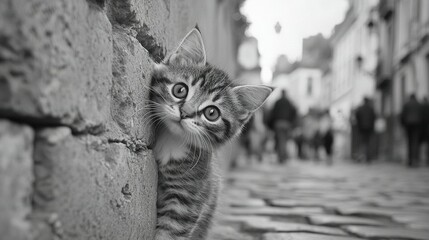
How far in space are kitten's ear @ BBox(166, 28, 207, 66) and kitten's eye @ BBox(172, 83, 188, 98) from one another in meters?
0.26

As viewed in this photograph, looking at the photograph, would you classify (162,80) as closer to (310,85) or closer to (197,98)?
(197,98)

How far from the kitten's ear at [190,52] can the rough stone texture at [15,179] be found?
5.68 ft

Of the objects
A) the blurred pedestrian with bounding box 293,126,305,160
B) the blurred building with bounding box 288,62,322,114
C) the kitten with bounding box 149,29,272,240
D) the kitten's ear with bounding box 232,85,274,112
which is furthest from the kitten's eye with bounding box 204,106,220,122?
the blurred building with bounding box 288,62,322,114

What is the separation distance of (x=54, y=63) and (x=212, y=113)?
1.58 meters

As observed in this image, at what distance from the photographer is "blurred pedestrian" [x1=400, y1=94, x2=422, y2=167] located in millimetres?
13922

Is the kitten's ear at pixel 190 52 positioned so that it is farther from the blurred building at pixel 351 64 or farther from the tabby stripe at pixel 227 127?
the blurred building at pixel 351 64

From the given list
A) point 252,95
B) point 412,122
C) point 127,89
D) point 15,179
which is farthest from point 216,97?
point 412,122

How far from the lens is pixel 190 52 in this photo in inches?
118

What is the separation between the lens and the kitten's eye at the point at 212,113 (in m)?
2.75

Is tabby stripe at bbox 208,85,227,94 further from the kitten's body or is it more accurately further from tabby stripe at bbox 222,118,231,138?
the kitten's body

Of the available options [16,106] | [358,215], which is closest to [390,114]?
[358,215]

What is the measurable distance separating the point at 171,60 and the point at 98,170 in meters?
1.34

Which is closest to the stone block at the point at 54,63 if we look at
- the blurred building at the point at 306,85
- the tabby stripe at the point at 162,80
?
the tabby stripe at the point at 162,80

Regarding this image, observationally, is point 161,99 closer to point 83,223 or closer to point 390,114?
point 83,223
